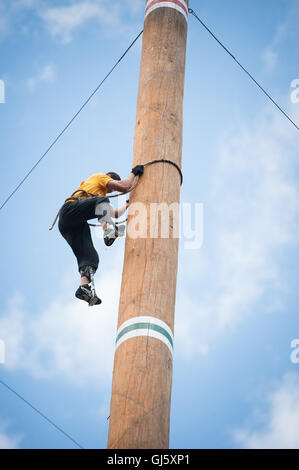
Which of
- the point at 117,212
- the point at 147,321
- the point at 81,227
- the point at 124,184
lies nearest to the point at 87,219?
the point at 81,227

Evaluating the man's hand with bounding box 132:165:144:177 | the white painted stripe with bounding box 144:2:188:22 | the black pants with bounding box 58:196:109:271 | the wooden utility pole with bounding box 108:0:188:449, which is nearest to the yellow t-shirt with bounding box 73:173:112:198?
the black pants with bounding box 58:196:109:271

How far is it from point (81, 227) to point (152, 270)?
49.1 inches

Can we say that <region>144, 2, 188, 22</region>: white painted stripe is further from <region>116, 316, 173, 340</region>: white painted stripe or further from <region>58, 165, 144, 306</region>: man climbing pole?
<region>116, 316, 173, 340</region>: white painted stripe

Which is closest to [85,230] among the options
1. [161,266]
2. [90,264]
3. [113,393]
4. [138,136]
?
[90,264]

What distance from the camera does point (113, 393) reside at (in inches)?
121

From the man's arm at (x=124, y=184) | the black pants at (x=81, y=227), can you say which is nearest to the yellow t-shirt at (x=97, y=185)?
the black pants at (x=81, y=227)

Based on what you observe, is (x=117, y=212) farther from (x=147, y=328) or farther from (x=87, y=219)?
(x=147, y=328)

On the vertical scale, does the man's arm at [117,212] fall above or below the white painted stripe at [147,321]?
above

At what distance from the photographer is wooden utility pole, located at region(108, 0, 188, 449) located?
2943mm

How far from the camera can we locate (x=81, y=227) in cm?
447

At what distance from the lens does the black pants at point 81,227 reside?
13.9 feet

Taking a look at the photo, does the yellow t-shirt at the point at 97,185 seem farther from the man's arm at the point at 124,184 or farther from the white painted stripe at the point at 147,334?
the white painted stripe at the point at 147,334

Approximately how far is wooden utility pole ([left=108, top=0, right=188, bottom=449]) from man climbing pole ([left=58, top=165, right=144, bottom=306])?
34cm
